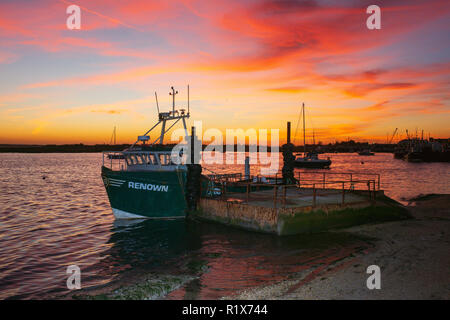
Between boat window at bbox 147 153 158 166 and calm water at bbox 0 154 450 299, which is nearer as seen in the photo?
calm water at bbox 0 154 450 299

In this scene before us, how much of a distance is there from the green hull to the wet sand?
10.4 metres

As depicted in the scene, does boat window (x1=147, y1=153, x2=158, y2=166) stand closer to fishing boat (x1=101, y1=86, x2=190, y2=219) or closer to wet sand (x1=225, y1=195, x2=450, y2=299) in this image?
fishing boat (x1=101, y1=86, x2=190, y2=219)

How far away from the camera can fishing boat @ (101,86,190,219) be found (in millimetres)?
18750

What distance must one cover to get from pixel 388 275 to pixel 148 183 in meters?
13.4

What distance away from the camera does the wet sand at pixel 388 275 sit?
809 centimetres

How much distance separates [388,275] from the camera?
9.20 meters

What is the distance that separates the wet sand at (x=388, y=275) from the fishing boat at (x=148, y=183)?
10.4 m

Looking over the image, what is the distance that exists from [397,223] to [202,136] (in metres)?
11.5

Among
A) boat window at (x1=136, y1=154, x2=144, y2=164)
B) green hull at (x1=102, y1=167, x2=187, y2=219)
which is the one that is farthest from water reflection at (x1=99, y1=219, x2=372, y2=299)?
boat window at (x1=136, y1=154, x2=144, y2=164)

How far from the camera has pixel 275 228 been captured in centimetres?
1458

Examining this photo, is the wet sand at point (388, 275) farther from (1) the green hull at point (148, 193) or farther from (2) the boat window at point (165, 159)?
(2) the boat window at point (165, 159)

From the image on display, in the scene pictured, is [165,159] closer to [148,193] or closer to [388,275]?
[148,193]

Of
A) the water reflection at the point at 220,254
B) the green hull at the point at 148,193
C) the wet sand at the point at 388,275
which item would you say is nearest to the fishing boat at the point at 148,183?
the green hull at the point at 148,193
